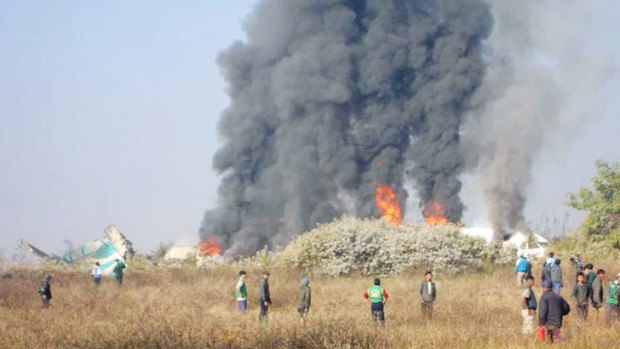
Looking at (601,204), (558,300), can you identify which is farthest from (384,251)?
(558,300)

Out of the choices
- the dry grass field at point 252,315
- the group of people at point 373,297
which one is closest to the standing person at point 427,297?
the group of people at point 373,297

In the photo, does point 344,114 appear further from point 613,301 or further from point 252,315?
point 613,301

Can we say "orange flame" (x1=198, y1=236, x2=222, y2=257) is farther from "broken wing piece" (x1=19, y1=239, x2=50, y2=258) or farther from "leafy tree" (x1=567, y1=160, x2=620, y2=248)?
"leafy tree" (x1=567, y1=160, x2=620, y2=248)

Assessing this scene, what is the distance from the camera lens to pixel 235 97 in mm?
71062

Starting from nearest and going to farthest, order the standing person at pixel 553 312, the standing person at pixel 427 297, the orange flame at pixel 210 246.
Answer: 1. the standing person at pixel 553 312
2. the standing person at pixel 427 297
3. the orange flame at pixel 210 246

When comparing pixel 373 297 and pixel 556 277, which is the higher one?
pixel 556 277

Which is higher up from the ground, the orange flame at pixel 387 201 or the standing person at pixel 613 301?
the orange flame at pixel 387 201

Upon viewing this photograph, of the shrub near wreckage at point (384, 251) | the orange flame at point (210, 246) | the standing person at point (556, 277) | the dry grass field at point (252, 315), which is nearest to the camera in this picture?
the dry grass field at point (252, 315)

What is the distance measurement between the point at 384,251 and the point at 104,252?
2194 cm

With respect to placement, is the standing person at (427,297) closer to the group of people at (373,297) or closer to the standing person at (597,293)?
the group of people at (373,297)

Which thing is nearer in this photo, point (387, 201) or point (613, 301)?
point (613, 301)

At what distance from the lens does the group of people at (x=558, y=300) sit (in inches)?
747

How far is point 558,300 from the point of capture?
19.0 metres

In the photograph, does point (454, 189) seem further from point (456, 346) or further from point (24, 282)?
point (456, 346)
